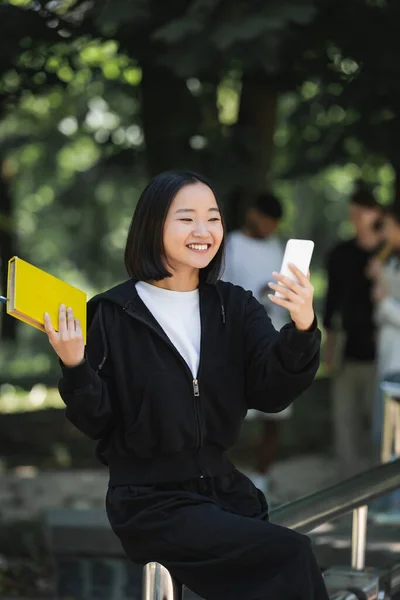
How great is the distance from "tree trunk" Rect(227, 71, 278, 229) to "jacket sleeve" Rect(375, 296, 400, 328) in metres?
1.40

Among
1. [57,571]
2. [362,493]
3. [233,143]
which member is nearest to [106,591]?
[57,571]

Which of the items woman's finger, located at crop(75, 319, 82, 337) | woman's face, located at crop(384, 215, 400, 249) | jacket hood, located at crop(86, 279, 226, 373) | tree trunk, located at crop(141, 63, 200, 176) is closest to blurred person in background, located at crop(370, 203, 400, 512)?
woman's face, located at crop(384, 215, 400, 249)

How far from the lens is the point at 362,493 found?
380 cm

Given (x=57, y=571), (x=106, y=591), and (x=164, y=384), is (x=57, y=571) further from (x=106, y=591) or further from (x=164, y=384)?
(x=164, y=384)

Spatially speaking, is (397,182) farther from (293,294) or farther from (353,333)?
(293,294)

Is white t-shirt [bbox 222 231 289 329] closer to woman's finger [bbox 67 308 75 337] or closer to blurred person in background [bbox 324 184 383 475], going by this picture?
blurred person in background [bbox 324 184 383 475]

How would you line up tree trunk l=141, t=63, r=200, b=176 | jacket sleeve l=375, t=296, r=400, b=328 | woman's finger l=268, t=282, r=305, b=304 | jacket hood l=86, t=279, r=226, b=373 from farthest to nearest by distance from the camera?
tree trunk l=141, t=63, r=200, b=176 < jacket sleeve l=375, t=296, r=400, b=328 < jacket hood l=86, t=279, r=226, b=373 < woman's finger l=268, t=282, r=305, b=304

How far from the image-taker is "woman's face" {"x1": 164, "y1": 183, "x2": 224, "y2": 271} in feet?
10.3

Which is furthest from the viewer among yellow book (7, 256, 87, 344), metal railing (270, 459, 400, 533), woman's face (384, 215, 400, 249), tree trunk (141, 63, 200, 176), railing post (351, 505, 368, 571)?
tree trunk (141, 63, 200, 176)

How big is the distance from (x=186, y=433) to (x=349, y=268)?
17.3ft

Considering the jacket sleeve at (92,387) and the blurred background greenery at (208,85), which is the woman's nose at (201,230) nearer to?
the jacket sleeve at (92,387)

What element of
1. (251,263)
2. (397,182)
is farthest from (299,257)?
(397,182)

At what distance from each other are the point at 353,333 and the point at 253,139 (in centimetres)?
146

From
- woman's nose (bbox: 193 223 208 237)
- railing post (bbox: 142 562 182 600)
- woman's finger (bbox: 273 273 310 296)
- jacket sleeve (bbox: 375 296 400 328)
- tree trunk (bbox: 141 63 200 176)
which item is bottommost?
railing post (bbox: 142 562 182 600)
